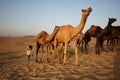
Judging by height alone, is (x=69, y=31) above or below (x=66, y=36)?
above

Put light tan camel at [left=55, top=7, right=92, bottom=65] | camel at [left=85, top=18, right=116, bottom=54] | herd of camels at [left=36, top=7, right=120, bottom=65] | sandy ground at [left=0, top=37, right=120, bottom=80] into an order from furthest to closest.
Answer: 1. camel at [left=85, top=18, right=116, bottom=54]
2. herd of camels at [left=36, top=7, right=120, bottom=65]
3. light tan camel at [left=55, top=7, right=92, bottom=65]
4. sandy ground at [left=0, top=37, right=120, bottom=80]

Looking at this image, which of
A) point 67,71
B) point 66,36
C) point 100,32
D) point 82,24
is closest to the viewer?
point 67,71

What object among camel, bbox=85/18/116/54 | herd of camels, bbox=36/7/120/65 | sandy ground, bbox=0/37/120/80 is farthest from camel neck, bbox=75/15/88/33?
camel, bbox=85/18/116/54

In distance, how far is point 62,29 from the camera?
12695 millimetres

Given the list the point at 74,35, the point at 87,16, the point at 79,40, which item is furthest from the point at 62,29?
the point at 79,40

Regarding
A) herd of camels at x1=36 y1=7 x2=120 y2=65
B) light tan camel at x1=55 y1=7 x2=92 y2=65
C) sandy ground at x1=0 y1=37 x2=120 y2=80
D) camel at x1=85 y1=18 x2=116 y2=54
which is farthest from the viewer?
camel at x1=85 y1=18 x2=116 y2=54

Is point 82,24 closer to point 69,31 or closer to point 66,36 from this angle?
point 69,31

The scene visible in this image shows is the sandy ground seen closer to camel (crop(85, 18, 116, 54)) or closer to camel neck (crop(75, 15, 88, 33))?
camel neck (crop(75, 15, 88, 33))

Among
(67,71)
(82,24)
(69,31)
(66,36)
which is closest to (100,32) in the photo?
Result: (69,31)

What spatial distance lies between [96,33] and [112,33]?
4.75ft

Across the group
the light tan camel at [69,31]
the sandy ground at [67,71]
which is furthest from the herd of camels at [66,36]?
the sandy ground at [67,71]

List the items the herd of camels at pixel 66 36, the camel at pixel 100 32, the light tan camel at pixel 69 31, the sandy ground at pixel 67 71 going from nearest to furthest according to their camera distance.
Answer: the sandy ground at pixel 67 71 → the light tan camel at pixel 69 31 → the herd of camels at pixel 66 36 → the camel at pixel 100 32

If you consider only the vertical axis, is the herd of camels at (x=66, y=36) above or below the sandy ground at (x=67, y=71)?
above

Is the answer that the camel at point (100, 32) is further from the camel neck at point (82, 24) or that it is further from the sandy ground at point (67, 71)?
the camel neck at point (82, 24)
